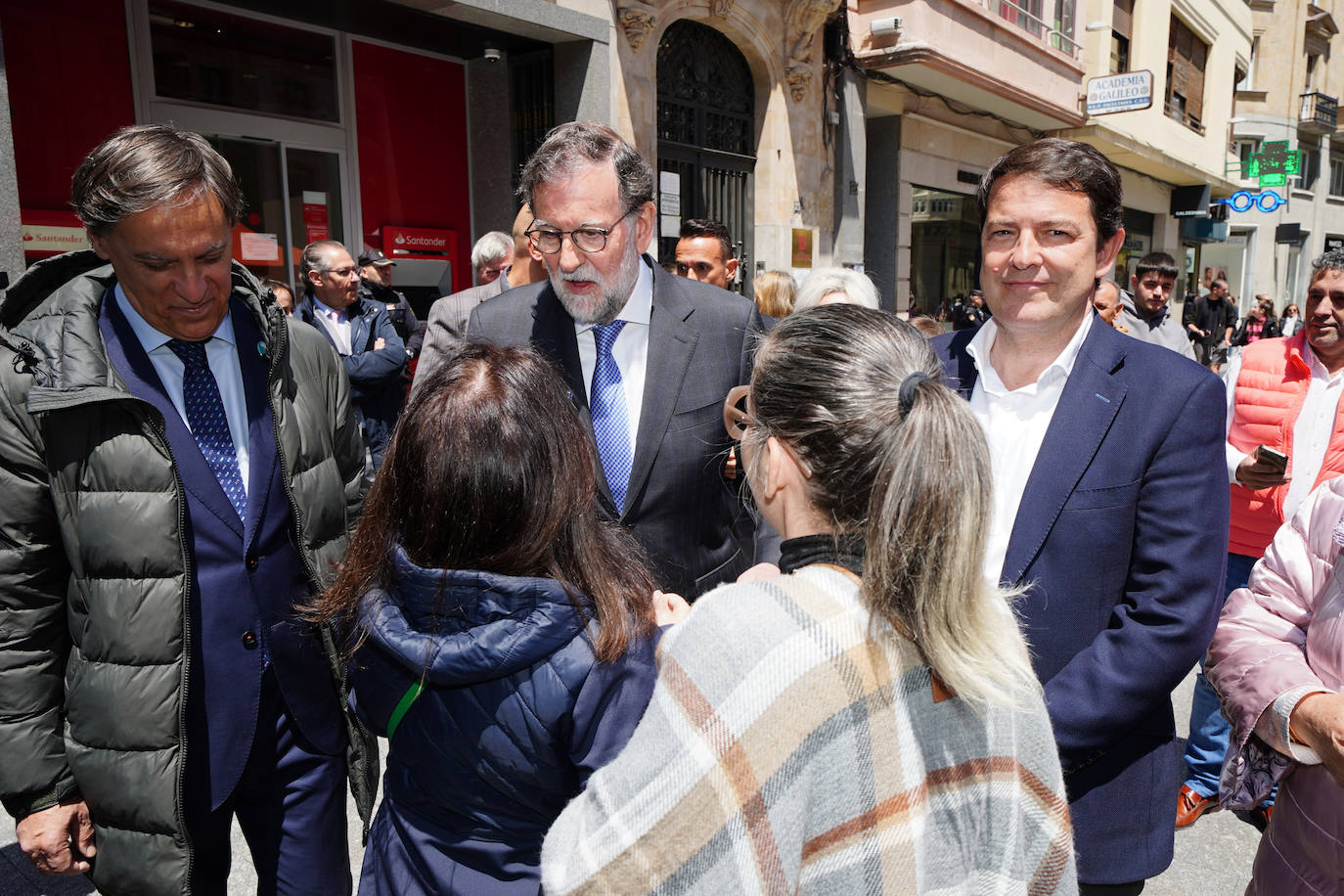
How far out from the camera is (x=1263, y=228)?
28188 mm

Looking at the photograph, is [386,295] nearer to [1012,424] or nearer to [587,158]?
[587,158]

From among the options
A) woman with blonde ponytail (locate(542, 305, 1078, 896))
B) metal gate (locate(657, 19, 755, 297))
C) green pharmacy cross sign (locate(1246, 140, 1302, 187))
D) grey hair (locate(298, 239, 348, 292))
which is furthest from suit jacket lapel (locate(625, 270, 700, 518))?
green pharmacy cross sign (locate(1246, 140, 1302, 187))

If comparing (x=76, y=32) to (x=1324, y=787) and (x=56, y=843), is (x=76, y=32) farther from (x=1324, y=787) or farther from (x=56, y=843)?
(x=1324, y=787)

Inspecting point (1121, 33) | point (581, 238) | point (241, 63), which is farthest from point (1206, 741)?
point (1121, 33)

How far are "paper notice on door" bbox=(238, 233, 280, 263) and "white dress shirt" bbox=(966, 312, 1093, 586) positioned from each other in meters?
6.39

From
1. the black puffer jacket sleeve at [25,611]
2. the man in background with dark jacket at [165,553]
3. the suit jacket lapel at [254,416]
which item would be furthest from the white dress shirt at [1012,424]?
the black puffer jacket sleeve at [25,611]

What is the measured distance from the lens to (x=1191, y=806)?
11.1ft

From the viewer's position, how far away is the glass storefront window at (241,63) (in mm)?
6242

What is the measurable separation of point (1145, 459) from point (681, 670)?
1.12 metres

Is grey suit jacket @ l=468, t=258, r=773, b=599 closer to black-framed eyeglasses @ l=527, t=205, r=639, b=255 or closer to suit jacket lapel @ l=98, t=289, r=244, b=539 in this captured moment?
black-framed eyeglasses @ l=527, t=205, r=639, b=255

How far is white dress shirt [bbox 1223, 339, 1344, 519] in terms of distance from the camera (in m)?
3.27

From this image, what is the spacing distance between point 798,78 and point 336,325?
266 inches

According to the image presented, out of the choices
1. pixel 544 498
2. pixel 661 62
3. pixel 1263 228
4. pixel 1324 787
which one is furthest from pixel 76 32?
pixel 1263 228

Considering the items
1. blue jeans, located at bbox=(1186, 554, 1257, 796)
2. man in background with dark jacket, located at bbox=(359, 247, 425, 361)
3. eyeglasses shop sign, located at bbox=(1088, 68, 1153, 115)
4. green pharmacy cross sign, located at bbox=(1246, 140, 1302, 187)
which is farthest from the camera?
green pharmacy cross sign, located at bbox=(1246, 140, 1302, 187)
